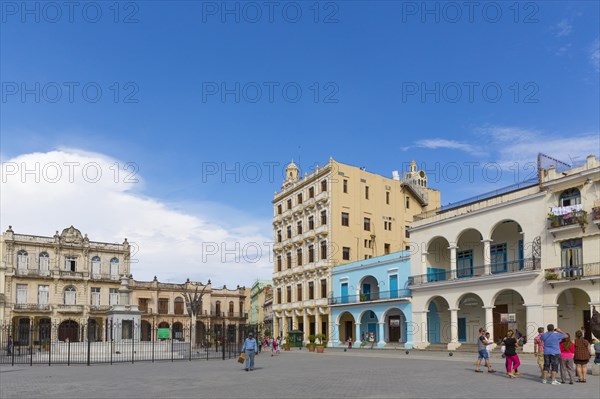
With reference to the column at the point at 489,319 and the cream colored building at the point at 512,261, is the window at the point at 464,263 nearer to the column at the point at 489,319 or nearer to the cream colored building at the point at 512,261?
the cream colored building at the point at 512,261

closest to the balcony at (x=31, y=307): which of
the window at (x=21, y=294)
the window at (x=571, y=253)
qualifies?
the window at (x=21, y=294)

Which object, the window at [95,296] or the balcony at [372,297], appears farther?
the window at [95,296]

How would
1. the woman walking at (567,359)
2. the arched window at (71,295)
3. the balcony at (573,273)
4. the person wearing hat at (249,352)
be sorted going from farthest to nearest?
the arched window at (71,295)
the balcony at (573,273)
the person wearing hat at (249,352)
the woman walking at (567,359)

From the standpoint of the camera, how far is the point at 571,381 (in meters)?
17.7

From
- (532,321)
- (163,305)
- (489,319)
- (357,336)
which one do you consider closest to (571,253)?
(532,321)

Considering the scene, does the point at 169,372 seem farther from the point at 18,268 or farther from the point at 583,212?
the point at 18,268

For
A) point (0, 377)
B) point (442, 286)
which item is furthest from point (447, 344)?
point (0, 377)

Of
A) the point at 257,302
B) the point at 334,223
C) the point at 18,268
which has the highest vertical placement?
the point at 334,223

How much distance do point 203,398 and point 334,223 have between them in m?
41.0

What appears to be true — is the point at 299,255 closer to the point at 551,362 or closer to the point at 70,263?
the point at 70,263

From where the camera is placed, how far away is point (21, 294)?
66.8 m

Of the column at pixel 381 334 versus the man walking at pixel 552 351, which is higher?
the man walking at pixel 552 351

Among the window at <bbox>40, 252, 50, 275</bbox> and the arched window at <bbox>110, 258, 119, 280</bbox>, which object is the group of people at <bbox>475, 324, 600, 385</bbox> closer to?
the window at <bbox>40, 252, 50, 275</bbox>

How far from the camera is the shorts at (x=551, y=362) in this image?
17688mm
